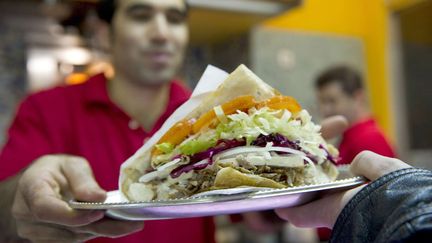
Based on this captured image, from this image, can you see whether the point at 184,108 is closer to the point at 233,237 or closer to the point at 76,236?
the point at 76,236

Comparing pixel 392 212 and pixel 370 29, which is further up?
pixel 370 29

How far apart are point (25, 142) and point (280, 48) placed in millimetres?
1946

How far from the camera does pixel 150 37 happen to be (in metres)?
1.21

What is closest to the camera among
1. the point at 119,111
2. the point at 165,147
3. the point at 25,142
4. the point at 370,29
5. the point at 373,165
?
the point at 373,165

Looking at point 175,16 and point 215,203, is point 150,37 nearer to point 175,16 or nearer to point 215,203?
point 175,16

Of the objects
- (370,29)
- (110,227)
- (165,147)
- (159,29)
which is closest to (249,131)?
(165,147)

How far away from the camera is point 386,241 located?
1.57 feet

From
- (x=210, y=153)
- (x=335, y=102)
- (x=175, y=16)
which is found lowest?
(x=335, y=102)

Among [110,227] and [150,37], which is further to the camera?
[150,37]

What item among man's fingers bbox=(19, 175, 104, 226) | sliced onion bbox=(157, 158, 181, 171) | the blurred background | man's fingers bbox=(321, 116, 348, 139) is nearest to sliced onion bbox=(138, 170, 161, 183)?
sliced onion bbox=(157, 158, 181, 171)

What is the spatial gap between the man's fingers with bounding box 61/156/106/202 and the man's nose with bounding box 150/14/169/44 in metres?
0.48

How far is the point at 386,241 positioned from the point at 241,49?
2304 mm

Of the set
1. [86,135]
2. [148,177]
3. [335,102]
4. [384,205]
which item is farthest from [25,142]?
[335,102]

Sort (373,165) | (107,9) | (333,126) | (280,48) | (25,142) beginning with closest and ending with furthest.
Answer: (373,165)
(333,126)
(25,142)
(107,9)
(280,48)
